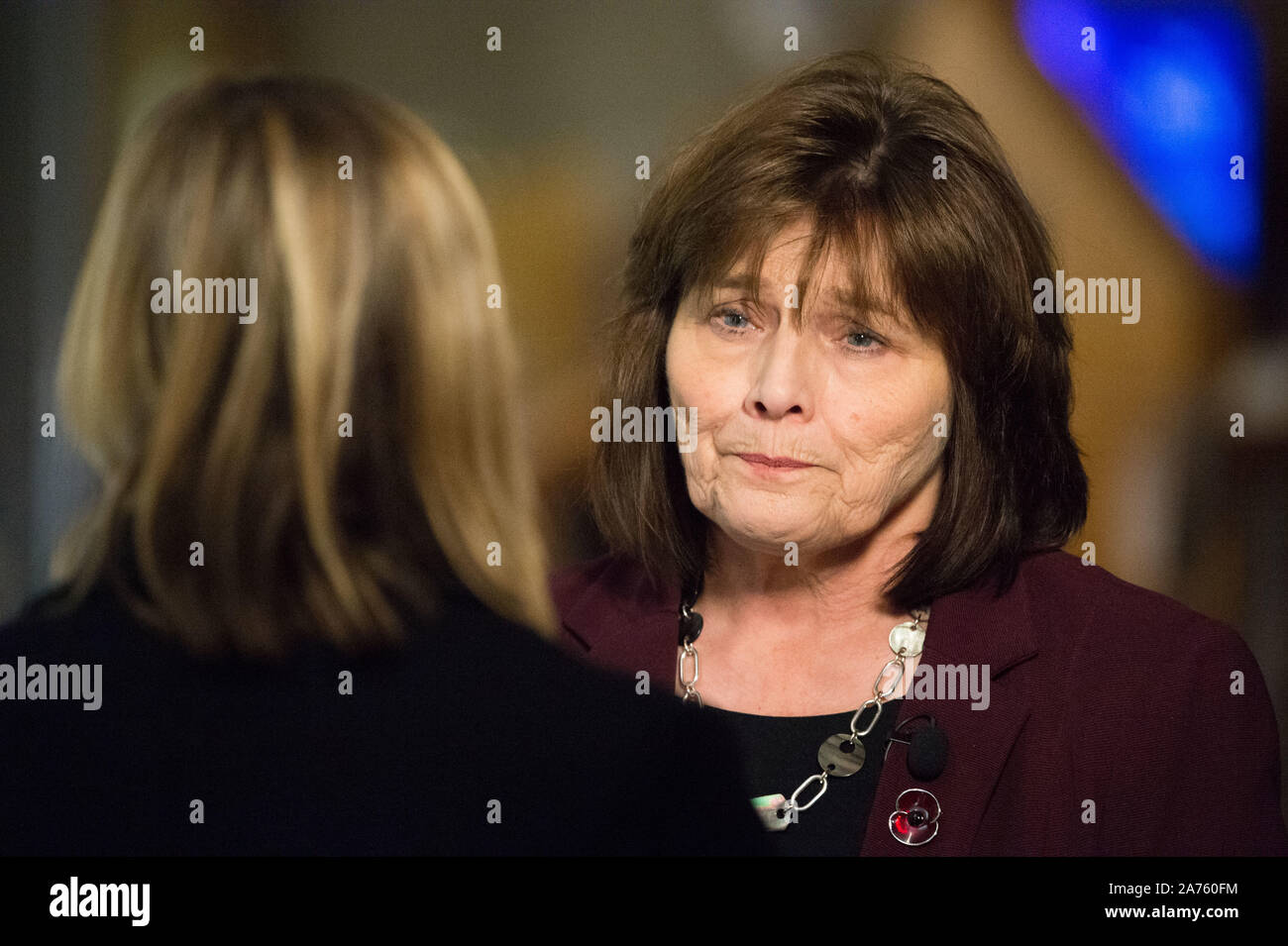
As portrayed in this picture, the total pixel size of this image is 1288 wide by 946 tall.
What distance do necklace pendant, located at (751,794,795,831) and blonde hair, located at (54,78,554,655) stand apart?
47cm

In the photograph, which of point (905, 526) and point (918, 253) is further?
point (905, 526)

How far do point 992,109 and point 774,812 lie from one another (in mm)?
1020

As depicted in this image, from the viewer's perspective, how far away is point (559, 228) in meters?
1.92

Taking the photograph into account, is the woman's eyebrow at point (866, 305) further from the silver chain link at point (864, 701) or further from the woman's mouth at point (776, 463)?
Result: the silver chain link at point (864, 701)

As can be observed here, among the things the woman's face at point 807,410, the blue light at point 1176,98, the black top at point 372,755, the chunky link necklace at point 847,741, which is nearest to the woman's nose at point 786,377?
the woman's face at point 807,410

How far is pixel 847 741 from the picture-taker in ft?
5.57

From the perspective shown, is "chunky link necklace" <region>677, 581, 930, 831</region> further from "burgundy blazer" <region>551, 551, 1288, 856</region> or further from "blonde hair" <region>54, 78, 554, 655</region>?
"blonde hair" <region>54, 78, 554, 655</region>

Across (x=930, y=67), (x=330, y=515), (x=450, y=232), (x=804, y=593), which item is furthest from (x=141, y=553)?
(x=930, y=67)

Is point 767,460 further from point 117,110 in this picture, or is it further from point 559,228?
point 117,110

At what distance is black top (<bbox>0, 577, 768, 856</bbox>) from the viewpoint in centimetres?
174

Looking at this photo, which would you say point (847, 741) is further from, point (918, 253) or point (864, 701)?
point (918, 253)

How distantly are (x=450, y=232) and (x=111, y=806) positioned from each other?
0.92 meters

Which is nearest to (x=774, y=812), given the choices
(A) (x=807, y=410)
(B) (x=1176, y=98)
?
(A) (x=807, y=410)

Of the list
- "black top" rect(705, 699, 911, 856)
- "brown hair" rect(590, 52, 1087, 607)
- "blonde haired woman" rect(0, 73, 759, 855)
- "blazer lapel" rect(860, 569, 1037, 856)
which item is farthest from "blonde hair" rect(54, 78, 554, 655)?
"blazer lapel" rect(860, 569, 1037, 856)
